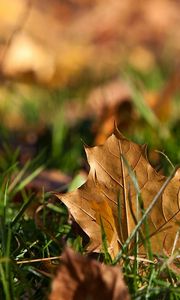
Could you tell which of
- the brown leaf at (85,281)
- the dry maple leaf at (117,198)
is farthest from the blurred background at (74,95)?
the brown leaf at (85,281)

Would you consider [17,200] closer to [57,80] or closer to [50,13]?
[57,80]

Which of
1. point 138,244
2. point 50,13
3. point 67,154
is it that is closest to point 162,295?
point 138,244

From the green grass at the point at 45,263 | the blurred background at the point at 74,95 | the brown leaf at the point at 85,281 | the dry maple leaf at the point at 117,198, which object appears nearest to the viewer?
the brown leaf at the point at 85,281

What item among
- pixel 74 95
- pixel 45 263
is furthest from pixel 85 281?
pixel 74 95

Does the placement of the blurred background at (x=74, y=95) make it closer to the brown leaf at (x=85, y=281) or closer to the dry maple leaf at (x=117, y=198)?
the dry maple leaf at (x=117, y=198)

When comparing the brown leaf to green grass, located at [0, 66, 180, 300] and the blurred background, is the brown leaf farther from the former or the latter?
the blurred background

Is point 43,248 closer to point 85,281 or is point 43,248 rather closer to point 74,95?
point 85,281
